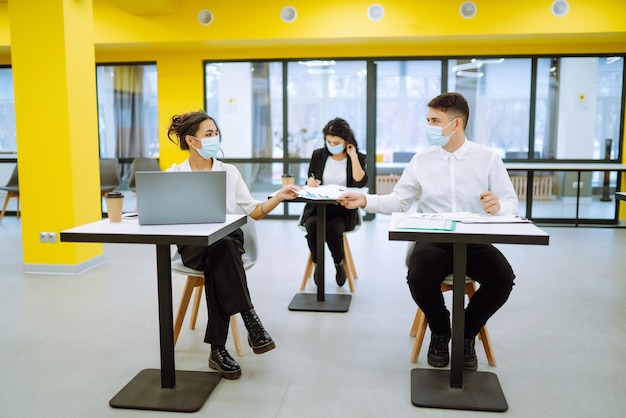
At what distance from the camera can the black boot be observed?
246cm

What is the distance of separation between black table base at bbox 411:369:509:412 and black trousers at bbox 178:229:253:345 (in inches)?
30.2

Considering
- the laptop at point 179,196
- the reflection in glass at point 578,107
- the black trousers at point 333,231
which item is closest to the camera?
the laptop at point 179,196

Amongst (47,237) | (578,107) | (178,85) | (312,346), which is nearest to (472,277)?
(312,346)

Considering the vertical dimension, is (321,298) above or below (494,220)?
below

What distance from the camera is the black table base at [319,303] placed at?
343 centimetres

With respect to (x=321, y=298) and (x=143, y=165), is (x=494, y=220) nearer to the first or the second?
(x=321, y=298)

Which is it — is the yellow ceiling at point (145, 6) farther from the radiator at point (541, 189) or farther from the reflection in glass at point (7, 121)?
the radiator at point (541, 189)

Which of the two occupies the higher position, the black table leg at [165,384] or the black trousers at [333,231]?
the black trousers at [333,231]

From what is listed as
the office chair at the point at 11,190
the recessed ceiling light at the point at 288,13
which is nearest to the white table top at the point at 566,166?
the recessed ceiling light at the point at 288,13

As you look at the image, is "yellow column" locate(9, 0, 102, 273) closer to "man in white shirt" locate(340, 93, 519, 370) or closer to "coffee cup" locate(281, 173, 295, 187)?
"coffee cup" locate(281, 173, 295, 187)

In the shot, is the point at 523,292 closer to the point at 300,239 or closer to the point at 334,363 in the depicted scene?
the point at 334,363

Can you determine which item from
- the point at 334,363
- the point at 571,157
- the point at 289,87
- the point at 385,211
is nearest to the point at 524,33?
the point at 571,157

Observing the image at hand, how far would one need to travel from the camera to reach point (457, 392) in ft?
7.44

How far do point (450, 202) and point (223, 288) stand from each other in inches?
42.7
